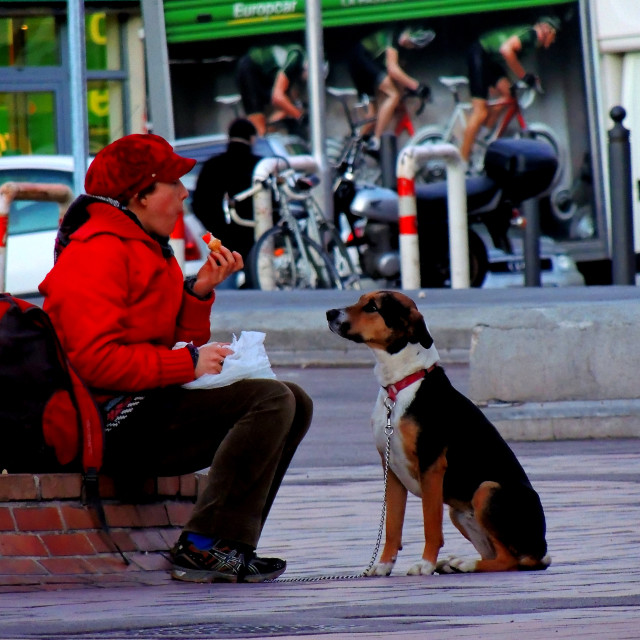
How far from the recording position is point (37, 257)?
569 inches

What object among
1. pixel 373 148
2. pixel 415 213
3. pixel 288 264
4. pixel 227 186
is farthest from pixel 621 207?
pixel 373 148

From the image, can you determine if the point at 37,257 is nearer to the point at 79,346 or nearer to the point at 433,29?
the point at 433,29

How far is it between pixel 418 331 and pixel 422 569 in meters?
0.76

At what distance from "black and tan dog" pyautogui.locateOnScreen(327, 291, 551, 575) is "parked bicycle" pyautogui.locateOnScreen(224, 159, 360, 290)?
352 inches

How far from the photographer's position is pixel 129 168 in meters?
5.07

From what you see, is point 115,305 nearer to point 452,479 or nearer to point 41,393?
point 41,393

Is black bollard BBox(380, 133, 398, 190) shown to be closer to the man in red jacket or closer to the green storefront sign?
the green storefront sign

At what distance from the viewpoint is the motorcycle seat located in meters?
15.3

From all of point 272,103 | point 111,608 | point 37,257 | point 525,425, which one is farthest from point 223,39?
point 111,608

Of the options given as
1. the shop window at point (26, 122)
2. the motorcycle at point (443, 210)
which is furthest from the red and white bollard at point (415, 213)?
the shop window at point (26, 122)

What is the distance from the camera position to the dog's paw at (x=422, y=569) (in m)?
5.27

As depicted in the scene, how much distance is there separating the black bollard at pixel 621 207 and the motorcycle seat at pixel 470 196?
1.53m

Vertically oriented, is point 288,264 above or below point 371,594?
above

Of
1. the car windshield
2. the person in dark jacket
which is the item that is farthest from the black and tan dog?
the person in dark jacket
